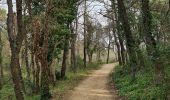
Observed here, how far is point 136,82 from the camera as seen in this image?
78.6ft

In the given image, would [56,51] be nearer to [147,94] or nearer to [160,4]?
[160,4]

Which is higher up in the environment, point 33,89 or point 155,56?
point 155,56

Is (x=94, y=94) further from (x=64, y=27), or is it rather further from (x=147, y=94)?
(x=64, y=27)

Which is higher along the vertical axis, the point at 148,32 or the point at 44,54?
the point at 148,32

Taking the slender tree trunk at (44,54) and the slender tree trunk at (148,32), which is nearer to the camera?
the slender tree trunk at (148,32)

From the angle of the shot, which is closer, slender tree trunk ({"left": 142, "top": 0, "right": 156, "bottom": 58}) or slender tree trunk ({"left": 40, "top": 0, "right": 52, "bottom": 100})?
slender tree trunk ({"left": 142, "top": 0, "right": 156, "bottom": 58})

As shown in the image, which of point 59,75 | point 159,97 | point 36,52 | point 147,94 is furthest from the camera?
point 59,75

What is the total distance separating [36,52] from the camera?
70.3 ft

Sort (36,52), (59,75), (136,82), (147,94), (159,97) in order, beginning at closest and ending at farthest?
(159,97), (147,94), (36,52), (136,82), (59,75)

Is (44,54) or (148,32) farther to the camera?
(44,54)

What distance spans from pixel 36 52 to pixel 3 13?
2843 cm

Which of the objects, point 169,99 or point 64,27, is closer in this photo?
point 169,99

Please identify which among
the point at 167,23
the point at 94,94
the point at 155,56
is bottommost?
the point at 94,94

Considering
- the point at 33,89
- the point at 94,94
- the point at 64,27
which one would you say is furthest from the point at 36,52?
the point at 64,27
